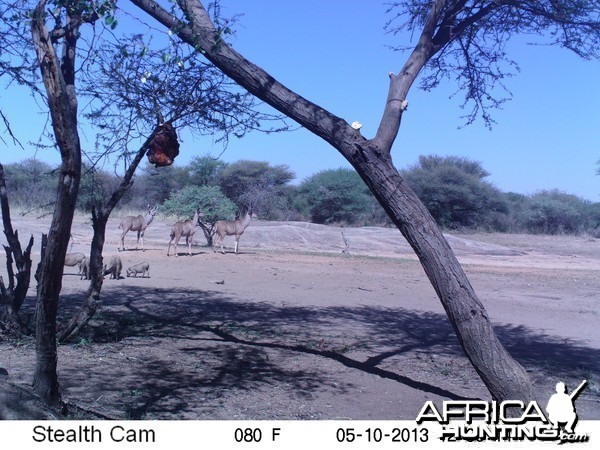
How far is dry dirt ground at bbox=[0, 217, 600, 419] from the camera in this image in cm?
750

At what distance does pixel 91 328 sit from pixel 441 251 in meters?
5.86

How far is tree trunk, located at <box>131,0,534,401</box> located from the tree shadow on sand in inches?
68.3

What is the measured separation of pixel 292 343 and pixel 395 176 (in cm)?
444

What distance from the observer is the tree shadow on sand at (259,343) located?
314 inches

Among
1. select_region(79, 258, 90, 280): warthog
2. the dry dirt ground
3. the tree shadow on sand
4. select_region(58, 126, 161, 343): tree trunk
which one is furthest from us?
select_region(79, 258, 90, 280): warthog

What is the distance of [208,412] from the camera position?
693cm

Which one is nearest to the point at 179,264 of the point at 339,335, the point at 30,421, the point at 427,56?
the point at 339,335

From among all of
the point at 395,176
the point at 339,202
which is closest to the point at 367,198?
the point at 339,202

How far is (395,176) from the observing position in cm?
684

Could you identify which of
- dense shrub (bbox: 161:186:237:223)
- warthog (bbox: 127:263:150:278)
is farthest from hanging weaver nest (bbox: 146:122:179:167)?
dense shrub (bbox: 161:186:237:223)

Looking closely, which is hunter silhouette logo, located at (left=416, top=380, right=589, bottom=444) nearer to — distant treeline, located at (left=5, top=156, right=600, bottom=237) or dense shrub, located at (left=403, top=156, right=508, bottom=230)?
distant treeline, located at (left=5, top=156, right=600, bottom=237)

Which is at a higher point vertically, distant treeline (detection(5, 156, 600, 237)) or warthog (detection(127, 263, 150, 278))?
distant treeline (detection(5, 156, 600, 237))

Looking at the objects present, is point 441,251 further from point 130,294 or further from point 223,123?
point 130,294

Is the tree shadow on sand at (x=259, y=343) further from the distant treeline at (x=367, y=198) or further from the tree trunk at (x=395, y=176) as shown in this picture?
the distant treeline at (x=367, y=198)
